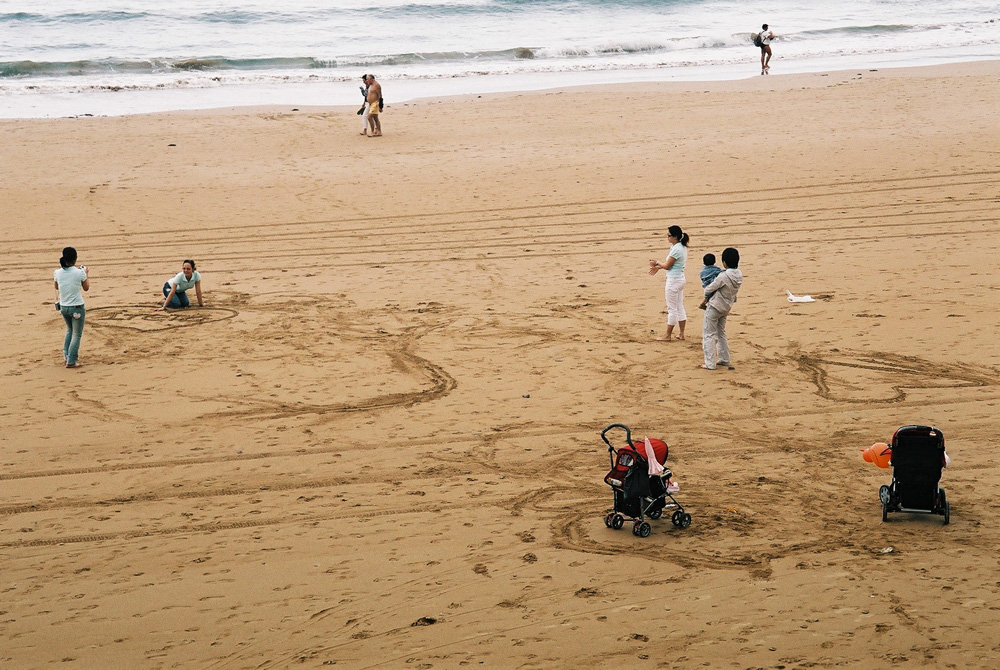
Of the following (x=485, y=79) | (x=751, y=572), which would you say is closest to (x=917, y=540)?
(x=751, y=572)

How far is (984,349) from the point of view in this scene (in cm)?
1048

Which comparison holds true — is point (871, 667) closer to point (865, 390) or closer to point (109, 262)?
point (865, 390)

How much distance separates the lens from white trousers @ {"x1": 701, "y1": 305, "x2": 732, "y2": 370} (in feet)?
34.2

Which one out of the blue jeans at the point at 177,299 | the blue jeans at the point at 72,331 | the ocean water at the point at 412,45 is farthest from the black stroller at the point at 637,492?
the ocean water at the point at 412,45

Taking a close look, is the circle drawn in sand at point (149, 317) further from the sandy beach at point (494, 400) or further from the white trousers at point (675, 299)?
the white trousers at point (675, 299)

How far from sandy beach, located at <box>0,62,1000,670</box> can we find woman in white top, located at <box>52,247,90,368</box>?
0.28 meters

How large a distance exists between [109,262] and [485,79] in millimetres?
19058

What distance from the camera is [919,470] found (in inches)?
263

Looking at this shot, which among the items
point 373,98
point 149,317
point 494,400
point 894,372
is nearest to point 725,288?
point 894,372

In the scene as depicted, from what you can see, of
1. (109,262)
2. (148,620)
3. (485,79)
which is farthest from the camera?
(485,79)

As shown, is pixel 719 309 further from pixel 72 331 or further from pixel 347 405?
pixel 72 331

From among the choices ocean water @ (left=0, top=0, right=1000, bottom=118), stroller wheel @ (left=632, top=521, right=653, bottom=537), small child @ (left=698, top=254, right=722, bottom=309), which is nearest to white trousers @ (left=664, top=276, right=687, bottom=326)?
small child @ (left=698, top=254, right=722, bottom=309)

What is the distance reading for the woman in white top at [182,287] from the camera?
510 inches

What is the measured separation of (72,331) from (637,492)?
7529 mm
